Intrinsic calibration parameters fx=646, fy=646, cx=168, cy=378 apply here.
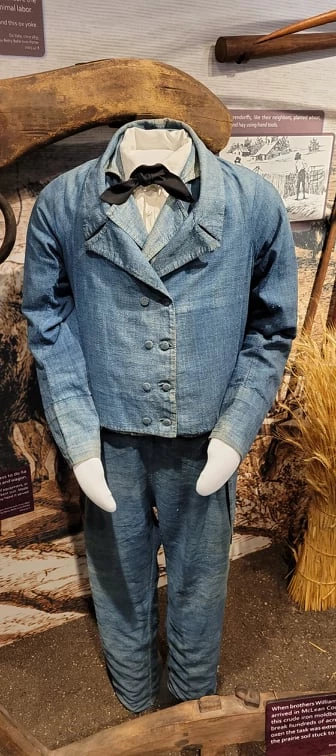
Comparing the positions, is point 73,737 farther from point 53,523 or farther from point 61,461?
point 61,461

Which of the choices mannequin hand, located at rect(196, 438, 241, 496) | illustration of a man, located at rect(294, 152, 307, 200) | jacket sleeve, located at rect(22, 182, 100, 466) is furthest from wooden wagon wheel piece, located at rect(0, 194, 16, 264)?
illustration of a man, located at rect(294, 152, 307, 200)

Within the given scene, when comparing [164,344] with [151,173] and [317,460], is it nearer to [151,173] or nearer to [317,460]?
[151,173]

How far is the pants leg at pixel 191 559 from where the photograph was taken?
134 centimetres

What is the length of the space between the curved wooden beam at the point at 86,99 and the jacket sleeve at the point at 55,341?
0.53ft

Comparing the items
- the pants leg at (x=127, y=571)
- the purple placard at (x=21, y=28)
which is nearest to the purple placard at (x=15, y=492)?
the pants leg at (x=127, y=571)

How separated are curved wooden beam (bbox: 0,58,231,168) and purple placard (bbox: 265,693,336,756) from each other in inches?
46.4

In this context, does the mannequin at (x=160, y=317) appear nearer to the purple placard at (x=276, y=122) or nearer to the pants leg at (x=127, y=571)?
the pants leg at (x=127, y=571)

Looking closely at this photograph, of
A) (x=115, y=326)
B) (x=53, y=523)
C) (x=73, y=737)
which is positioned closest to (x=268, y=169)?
(x=115, y=326)

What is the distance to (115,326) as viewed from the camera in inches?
47.6

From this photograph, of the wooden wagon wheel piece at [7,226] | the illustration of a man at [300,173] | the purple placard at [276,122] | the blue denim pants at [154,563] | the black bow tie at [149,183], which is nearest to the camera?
the black bow tie at [149,183]

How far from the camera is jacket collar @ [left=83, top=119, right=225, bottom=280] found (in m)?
1.14

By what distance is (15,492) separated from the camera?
1.75m

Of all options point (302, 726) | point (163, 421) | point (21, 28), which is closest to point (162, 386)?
point (163, 421)

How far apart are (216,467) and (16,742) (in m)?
0.62
